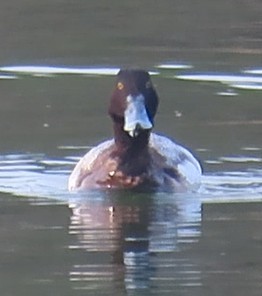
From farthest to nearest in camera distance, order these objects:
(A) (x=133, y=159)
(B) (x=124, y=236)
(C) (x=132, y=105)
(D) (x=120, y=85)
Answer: (A) (x=133, y=159) → (D) (x=120, y=85) → (C) (x=132, y=105) → (B) (x=124, y=236)

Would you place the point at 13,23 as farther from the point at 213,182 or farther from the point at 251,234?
the point at 251,234

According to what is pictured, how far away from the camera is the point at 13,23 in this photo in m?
28.6

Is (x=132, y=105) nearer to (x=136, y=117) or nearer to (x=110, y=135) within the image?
(x=136, y=117)

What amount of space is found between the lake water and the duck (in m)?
0.15

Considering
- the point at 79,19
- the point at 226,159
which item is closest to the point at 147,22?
the point at 79,19

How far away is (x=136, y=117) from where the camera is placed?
53.2 feet

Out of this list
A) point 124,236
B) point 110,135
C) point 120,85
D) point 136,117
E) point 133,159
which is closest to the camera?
point 124,236

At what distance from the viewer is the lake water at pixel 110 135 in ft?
43.9

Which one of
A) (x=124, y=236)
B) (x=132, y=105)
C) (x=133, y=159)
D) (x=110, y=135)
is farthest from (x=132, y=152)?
(x=110, y=135)

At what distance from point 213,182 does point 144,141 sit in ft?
2.81

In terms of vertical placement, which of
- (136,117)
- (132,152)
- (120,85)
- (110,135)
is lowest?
(110,135)

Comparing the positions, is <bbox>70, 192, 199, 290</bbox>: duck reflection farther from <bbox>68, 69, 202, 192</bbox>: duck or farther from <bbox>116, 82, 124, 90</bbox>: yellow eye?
<bbox>116, 82, 124, 90</bbox>: yellow eye

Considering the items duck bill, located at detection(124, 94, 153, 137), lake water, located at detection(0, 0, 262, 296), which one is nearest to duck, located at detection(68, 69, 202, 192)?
duck bill, located at detection(124, 94, 153, 137)

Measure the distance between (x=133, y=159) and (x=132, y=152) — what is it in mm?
69
